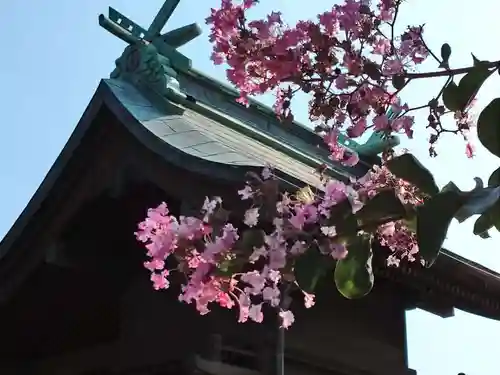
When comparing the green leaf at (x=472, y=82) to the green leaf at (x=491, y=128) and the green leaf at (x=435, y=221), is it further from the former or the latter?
the green leaf at (x=435, y=221)

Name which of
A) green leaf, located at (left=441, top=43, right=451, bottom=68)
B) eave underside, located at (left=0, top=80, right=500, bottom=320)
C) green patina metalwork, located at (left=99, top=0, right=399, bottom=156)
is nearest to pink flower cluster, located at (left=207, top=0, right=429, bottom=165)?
green leaf, located at (left=441, top=43, right=451, bottom=68)

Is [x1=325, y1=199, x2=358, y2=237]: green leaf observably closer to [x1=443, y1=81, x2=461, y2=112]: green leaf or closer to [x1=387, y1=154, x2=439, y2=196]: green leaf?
[x1=387, y1=154, x2=439, y2=196]: green leaf

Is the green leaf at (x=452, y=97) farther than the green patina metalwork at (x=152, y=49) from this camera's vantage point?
No

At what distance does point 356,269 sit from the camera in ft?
4.33

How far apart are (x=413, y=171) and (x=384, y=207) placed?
0.07 meters

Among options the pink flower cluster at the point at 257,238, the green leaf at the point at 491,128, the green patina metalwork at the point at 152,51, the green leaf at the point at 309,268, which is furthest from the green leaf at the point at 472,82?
the green patina metalwork at the point at 152,51

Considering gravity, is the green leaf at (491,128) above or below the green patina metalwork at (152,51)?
below

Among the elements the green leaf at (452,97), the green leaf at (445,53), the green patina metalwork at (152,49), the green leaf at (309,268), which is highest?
the green patina metalwork at (152,49)

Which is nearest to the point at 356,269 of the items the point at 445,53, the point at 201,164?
the point at 445,53

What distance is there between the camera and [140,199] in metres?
3.50

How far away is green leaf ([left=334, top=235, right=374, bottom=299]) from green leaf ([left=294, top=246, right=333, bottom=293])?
5cm

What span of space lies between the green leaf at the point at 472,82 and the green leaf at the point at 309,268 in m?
0.34

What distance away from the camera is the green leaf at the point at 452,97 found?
4.30 feet

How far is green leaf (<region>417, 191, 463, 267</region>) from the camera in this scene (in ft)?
3.59
